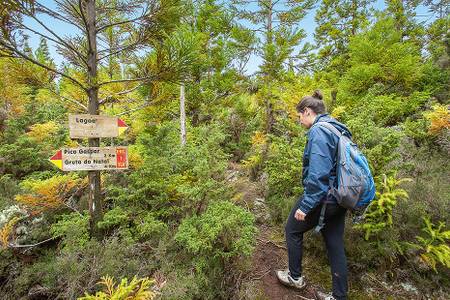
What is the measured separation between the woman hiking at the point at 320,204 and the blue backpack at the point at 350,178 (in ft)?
0.24

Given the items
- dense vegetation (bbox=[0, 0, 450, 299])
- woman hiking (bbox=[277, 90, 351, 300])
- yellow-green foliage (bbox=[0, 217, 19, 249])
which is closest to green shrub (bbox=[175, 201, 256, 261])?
dense vegetation (bbox=[0, 0, 450, 299])

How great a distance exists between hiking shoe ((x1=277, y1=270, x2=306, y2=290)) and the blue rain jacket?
1217mm

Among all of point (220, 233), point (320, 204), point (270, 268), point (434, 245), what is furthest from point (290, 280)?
point (434, 245)

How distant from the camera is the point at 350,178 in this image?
245 cm

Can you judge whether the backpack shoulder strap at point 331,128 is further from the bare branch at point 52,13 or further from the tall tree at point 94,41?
the bare branch at point 52,13

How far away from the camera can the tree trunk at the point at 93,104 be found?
3.81m

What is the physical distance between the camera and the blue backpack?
7.99 ft

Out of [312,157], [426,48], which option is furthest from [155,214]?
[426,48]

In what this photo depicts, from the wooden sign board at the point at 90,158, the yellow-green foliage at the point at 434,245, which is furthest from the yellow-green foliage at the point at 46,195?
the yellow-green foliage at the point at 434,245

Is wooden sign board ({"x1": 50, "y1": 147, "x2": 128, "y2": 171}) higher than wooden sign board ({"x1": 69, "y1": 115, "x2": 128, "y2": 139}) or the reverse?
the reverse

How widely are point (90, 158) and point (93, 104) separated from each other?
35.1 inches

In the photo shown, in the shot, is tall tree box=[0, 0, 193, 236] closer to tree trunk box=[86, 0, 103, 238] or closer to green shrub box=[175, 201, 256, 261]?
tree trunk box=[86, 0, 103, 238]

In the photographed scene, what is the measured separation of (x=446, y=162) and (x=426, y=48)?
1235cm

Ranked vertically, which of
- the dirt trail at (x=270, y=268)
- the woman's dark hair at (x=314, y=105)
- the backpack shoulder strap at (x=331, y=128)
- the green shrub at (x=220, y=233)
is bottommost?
the dirt trail at (x=270, y=268)
